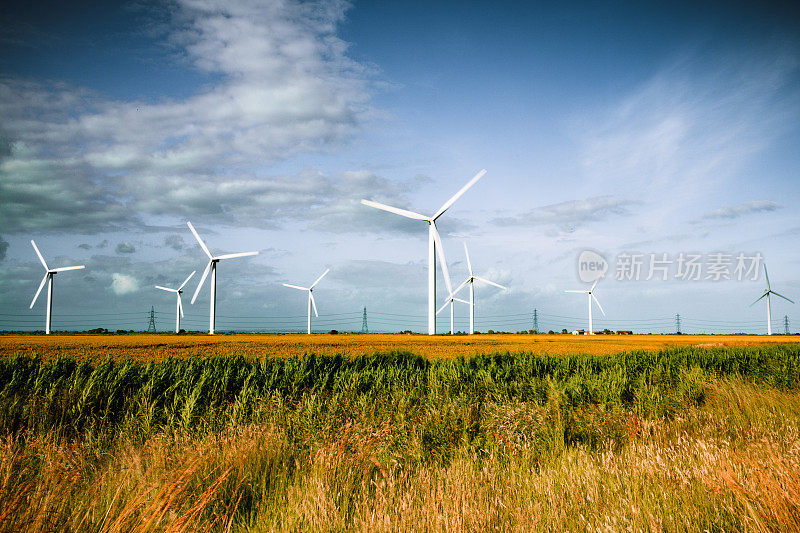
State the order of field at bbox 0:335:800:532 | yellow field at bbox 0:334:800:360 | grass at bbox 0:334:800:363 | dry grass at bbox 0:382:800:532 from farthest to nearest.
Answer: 1. yellow field at bbox 0:334:800:360
2. grass at bbox 0:334:800:363
3. field at bbox 0:335:800:532
4. dry grass at bbox 0:382:800:532

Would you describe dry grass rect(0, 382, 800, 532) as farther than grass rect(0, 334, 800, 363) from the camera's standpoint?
No

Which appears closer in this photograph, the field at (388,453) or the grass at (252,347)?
the field at (388,453)

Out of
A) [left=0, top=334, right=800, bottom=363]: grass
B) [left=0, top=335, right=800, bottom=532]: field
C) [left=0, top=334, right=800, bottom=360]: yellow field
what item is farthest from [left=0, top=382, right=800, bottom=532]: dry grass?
[left=0, top=334, right=800, bottom=360]: yellow field

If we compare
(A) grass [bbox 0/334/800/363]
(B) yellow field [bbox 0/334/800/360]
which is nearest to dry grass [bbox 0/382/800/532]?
(A) grass [bbox 0/334/800/363]

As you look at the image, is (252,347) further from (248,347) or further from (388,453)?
(388,453)

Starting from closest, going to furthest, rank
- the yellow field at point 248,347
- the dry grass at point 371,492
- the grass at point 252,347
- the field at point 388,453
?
1. the dry grass at point 371,492
2. the field at point 388,453
3. the grass at point 252,347
4. the yellow field at point 248,347

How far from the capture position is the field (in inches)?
193

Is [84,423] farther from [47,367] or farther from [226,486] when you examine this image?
[226,486]

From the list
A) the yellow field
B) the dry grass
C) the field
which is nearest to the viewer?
the dry grass

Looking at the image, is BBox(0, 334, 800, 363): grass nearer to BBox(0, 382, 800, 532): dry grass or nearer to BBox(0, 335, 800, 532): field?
BBox(0, 335, 800, 532): field

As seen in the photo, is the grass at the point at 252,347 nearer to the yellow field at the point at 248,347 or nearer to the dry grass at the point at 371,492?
the yellow field at the point at 248,347

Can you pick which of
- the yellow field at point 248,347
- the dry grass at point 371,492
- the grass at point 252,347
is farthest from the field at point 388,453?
the yellow field at point 248,347

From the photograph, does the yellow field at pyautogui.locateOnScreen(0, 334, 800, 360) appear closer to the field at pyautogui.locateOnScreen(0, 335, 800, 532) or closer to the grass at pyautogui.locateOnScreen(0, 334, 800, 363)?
the grass at pyautogui.locateOnScreen(0, 334, 800, 363)

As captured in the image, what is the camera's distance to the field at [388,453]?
491cm
